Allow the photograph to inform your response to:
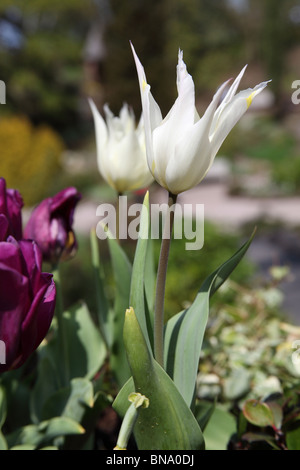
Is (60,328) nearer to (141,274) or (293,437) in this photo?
(141,274)

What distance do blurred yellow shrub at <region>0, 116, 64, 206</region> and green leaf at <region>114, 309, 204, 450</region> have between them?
8.96 m

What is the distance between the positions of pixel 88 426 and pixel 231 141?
13.8 metres

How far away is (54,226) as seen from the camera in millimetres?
878

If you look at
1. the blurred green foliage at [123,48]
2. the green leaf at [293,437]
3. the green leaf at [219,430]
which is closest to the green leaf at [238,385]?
the green leaf at [219,430]

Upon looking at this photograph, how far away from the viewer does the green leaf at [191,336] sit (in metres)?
0.70

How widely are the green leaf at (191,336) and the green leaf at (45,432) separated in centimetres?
18

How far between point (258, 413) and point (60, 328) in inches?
13.7

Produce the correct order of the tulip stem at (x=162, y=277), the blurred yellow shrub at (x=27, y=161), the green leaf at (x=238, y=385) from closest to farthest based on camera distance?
the tulip stem at (x=162, y=277)
the green leaf at (x=238, y=385)
the blurred yellow shrub at (x=27, y=161)

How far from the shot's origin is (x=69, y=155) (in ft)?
47.8

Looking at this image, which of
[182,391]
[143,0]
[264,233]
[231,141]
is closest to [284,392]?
[182,391]

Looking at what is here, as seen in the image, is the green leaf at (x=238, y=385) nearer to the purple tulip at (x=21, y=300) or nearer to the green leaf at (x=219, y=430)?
the green leaf at (x=219, y=430)

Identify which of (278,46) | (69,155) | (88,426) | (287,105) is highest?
(278,46)

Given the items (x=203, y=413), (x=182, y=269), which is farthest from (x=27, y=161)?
(x=203, y=413)
